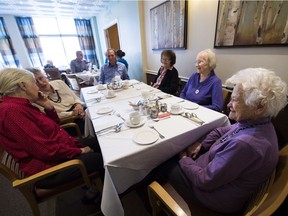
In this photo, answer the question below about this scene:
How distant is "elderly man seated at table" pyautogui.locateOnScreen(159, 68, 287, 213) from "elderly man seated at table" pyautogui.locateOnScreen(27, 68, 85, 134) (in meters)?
1.56

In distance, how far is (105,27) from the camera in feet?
17.8

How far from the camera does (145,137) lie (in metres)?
0.94

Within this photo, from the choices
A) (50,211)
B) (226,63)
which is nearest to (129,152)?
(50,211)

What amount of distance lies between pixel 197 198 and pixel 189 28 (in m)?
2.35

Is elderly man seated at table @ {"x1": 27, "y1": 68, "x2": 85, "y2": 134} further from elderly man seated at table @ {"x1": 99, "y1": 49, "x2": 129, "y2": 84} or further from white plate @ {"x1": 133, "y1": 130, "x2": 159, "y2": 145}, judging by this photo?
Answer: white plate @ {"x1": 133, "y1": 130, "x2": 159, "y2": 145}

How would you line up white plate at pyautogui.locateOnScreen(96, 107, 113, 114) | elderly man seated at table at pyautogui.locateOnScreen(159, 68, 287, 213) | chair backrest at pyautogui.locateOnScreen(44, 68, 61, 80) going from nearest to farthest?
elderly man seated at table at pyautogui.locateOnScreen(159, 68, 287, 213) → white plate at pyautogui.locateOnScreen(96, 107, 113, 114) → chair backrest at pyautogui.locateOnScreen(44, 68, 61, 80)

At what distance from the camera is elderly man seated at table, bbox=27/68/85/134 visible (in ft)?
5.77

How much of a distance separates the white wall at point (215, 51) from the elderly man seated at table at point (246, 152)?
1066 millimetres

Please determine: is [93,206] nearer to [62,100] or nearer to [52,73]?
[62,100]

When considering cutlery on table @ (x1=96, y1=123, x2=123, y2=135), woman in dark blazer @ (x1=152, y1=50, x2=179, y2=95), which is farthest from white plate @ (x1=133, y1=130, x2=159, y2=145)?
woman in dark blazer @ (x1=152, y1=50, x2=179, y2=95)

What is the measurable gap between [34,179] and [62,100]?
126cm

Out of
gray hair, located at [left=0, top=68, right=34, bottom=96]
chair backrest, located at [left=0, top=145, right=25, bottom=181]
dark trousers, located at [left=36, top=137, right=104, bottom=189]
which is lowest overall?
dark trousers, located at [left=36, top=137, right=104, bottom=189]

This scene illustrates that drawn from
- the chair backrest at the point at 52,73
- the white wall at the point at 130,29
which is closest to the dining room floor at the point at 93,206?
the white wall at the point at 130,29

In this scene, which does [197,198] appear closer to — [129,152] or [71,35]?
[129,152]
